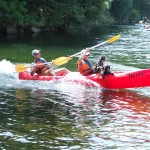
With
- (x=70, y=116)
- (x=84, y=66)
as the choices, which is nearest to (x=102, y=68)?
(x=84, y=66)

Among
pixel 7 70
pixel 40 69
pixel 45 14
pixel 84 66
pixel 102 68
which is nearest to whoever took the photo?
pixel 102 68

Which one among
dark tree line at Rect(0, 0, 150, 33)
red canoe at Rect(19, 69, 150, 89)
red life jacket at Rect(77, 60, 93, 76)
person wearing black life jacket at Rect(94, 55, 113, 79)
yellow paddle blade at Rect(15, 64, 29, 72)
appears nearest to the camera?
red canoe at Rect(19, 69, 150, 89)

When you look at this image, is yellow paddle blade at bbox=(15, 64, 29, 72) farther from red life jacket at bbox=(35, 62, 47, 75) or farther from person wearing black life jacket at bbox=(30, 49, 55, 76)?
red life jacket at bbox=(35, 62, 47, 75)

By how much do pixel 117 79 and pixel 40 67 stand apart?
9.76ft

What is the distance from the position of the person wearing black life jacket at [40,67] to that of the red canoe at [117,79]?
1.05 feet

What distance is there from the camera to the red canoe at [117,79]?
13719 millimetres

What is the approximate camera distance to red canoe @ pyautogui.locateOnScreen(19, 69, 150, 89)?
13719 mm

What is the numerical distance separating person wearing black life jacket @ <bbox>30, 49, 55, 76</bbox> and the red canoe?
0.32 metres

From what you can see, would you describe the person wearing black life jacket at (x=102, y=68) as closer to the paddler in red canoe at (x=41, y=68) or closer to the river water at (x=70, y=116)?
the river water at (x=70, y=116)

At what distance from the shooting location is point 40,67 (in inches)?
608

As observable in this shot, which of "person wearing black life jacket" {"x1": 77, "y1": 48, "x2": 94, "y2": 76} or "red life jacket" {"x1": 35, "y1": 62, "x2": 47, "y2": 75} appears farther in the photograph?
"red life jacket" {"x1": 35, "y1": 62, "x2": 47, "y2": 75}

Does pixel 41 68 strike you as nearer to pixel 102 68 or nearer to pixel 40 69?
pixel 40 69

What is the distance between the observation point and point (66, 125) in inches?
383

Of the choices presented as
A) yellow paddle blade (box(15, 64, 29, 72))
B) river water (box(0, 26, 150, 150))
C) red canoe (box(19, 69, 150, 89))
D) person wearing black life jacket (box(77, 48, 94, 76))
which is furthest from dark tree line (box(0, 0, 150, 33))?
red canoe (box(19, 69, 150, 89))
